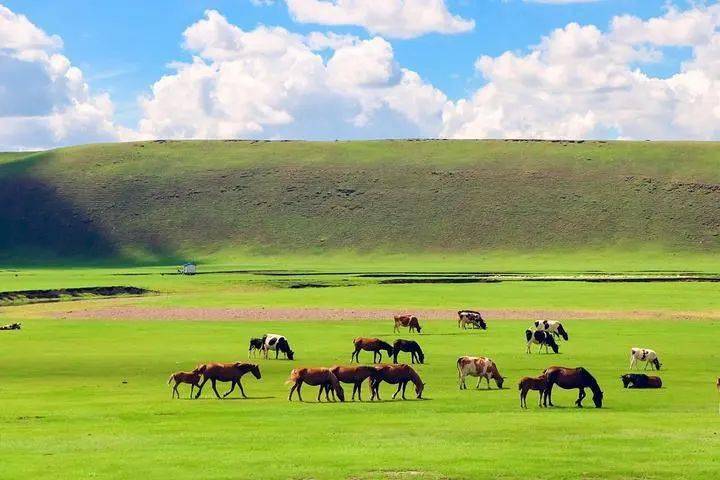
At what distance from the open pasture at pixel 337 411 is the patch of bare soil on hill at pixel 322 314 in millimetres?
1741

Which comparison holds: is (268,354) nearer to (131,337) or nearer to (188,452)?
(131,337)

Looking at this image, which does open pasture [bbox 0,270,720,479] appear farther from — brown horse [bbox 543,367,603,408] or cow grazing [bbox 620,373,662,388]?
cow grazing [bbox 620,373,662,388]

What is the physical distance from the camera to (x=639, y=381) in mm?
37031

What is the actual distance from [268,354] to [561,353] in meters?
12.6

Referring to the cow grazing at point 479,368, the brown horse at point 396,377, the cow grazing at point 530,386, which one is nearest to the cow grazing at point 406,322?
the cow grazing at point 479,368

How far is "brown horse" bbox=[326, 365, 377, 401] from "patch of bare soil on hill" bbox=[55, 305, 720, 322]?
33.2m

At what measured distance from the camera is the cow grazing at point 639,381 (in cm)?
3700

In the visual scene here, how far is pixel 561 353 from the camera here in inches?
1903

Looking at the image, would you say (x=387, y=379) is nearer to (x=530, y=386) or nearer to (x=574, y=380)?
(x=530, y=386)

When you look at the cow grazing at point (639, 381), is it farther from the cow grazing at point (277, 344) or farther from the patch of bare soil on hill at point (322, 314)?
the patch of bare soil on hill at point (322, 314)

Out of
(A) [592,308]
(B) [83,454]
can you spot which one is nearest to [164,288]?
(A) [592,308]

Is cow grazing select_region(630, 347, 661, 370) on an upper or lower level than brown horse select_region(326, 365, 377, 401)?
upper

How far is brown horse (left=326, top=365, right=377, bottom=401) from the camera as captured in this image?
111 feet

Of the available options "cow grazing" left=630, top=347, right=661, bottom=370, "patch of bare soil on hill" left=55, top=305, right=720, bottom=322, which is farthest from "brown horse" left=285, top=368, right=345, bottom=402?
"patch of bare soil on hill" left=55, top=305, right=720, bottom=322
